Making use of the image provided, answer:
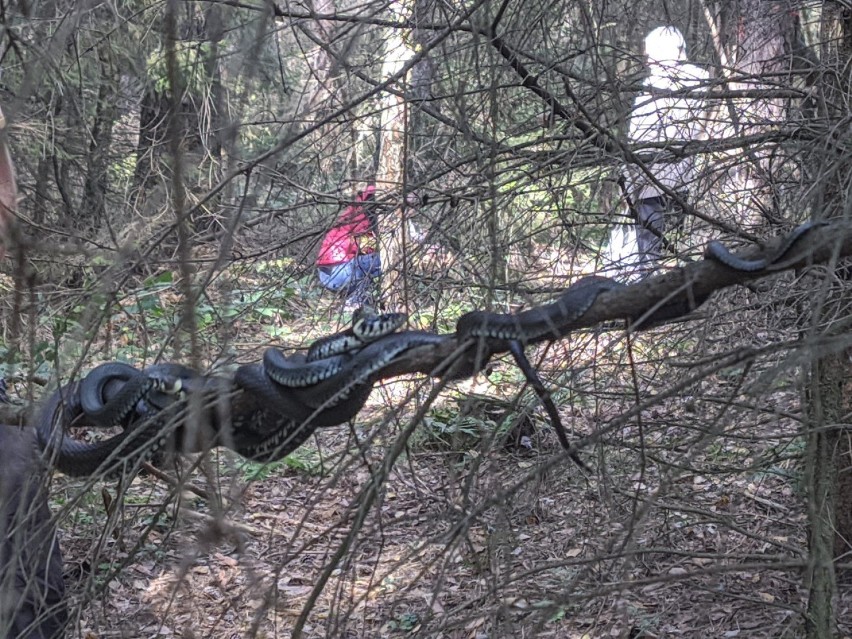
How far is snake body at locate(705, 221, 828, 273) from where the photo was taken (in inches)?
97.7

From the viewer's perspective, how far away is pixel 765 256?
8.35ft

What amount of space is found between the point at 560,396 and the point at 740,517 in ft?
5.36

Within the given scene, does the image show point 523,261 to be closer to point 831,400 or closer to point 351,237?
point 351,237

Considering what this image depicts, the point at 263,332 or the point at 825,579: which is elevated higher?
the point at 263,332

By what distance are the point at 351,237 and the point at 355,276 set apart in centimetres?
21

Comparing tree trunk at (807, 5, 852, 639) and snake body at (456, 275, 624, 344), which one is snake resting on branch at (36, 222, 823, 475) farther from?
tree trunk at (807, 5, 852, 639)

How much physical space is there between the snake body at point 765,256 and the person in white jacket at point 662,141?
1134 mm

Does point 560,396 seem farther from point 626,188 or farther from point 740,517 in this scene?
point 740,517

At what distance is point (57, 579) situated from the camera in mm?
4156

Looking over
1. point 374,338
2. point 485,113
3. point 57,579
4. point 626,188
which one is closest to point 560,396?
point 626,188

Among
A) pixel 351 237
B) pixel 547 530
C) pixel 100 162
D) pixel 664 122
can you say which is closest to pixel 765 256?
pixel 664 122

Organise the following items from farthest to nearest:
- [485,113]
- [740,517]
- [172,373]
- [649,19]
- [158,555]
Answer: [158,555] < [740,517] < [649,19] < [485,113] < [172,373]

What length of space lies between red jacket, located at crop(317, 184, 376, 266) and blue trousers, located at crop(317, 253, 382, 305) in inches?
1.6

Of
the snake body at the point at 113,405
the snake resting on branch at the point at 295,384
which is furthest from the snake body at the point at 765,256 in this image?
the snake body at the point at 113,405
